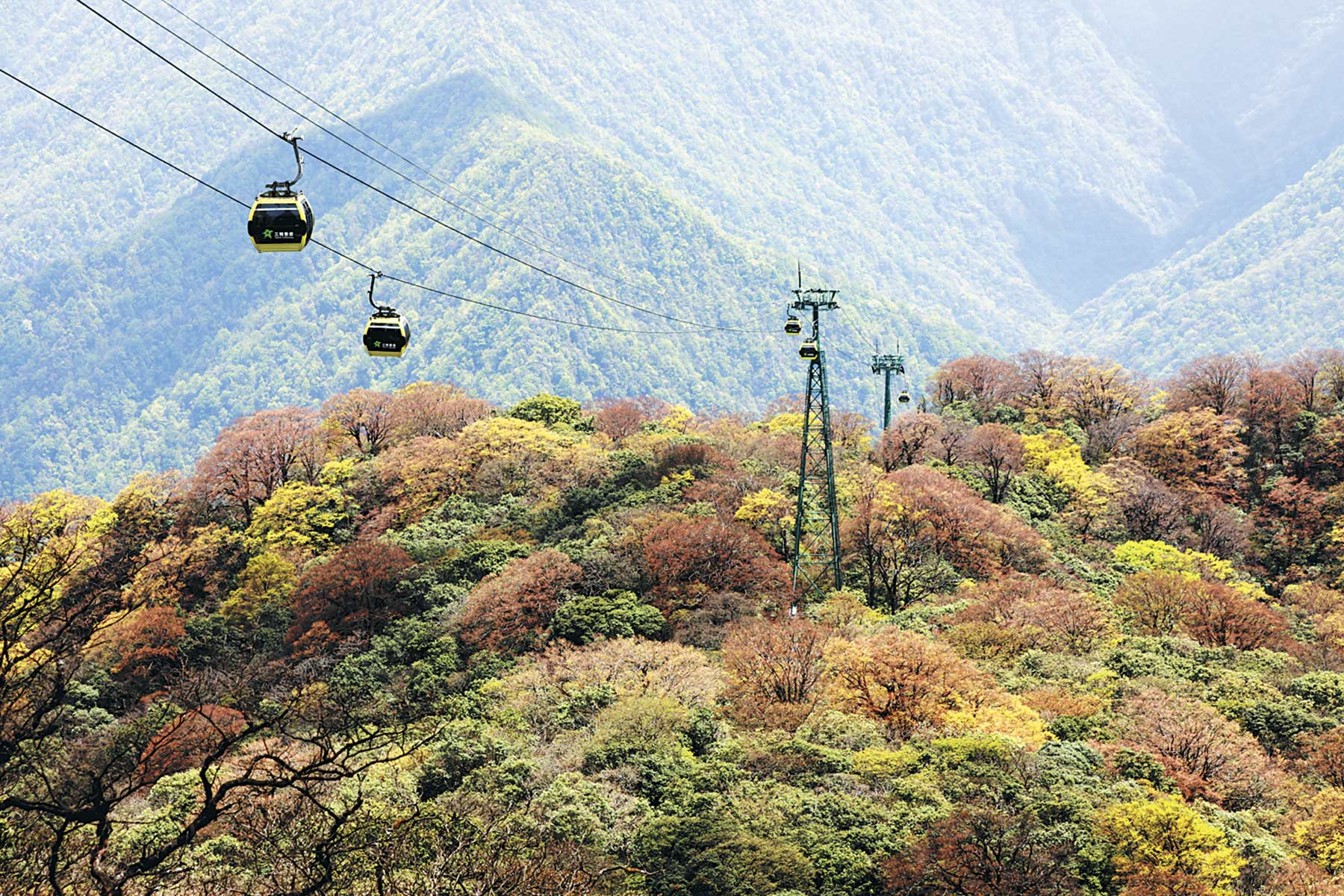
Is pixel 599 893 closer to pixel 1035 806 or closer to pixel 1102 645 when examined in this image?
pixel 1035 806

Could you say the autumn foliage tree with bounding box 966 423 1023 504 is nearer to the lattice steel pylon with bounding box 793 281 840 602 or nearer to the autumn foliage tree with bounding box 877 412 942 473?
the autumn foliage tree with bounding box 877 412 942 473

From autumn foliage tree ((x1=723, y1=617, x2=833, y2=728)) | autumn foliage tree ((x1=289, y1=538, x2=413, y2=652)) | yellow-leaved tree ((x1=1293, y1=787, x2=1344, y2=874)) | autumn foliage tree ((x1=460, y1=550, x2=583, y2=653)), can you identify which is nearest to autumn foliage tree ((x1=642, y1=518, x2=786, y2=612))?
autumn foliage tree ((x1=460, y1=550, x2=583, y2=653))

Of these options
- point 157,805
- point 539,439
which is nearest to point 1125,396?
point 539,439

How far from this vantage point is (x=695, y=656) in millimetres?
38594

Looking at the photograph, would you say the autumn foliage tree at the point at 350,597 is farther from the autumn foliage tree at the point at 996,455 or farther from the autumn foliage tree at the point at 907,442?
the autumn foliage tree at the point at 996,455

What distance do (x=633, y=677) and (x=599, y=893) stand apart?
43.7 ft

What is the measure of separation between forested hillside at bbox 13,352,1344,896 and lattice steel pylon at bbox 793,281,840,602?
47.5 inches

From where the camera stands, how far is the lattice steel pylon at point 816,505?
4053 centimetres

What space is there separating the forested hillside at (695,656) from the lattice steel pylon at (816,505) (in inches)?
47.5

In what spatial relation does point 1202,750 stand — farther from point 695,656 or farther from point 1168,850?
point 695,656

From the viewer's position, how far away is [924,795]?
28.7 metres

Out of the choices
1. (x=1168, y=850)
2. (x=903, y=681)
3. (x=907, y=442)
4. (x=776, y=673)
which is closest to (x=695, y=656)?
(x=776, y=673)

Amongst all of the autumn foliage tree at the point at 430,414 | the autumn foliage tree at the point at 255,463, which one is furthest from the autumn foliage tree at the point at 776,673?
the autumn foliage tree at the point at 430,414

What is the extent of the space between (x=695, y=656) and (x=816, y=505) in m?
18.3
